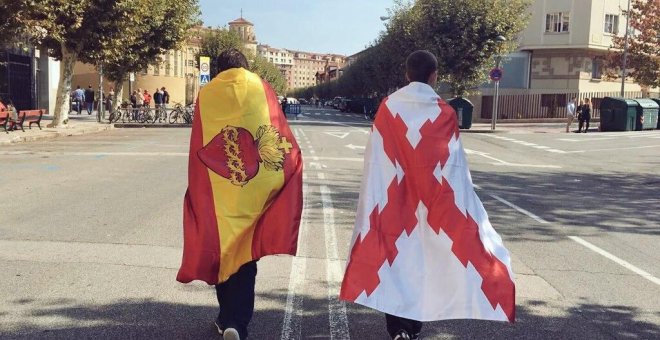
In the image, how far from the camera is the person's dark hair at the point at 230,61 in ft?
12.6

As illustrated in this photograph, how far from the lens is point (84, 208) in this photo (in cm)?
A: 832

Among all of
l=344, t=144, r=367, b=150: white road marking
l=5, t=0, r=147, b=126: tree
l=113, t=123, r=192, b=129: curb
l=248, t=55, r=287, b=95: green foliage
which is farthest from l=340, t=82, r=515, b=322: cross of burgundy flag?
l=248, t=55, r=287, b=95: green foliage

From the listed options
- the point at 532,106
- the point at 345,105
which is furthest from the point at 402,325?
the point at 345,105

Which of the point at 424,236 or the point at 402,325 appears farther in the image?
the point at 402,325

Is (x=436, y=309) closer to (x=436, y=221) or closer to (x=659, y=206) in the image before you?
(x=436, y=221)

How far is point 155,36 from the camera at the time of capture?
97.9 feet

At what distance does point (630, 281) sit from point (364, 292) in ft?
10.9

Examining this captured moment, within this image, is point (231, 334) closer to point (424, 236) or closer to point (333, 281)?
point (424, 236)

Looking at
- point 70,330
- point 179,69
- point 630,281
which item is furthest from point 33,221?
point 179,69

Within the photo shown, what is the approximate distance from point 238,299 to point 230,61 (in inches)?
57.7

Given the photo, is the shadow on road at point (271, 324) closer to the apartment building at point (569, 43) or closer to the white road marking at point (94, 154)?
the white road marking at point (94, 154)

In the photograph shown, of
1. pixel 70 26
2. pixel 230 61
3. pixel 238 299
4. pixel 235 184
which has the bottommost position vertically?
pixel 238 299

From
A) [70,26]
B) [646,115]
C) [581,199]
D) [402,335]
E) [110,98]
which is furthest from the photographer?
[110,98]

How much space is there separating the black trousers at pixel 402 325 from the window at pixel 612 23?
47.0 meters
